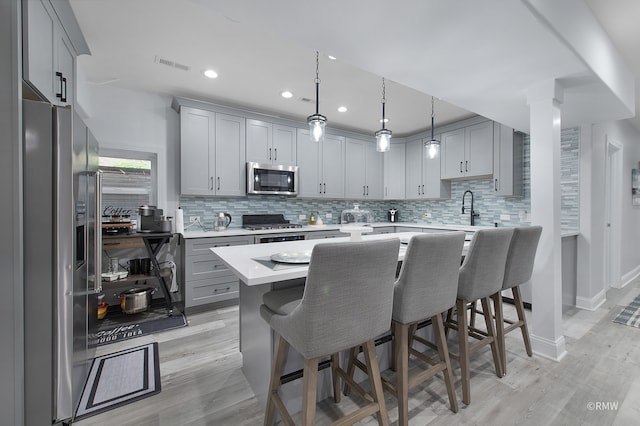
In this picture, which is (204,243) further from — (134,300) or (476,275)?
(476,275)

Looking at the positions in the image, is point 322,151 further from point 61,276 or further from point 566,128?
point 61,276

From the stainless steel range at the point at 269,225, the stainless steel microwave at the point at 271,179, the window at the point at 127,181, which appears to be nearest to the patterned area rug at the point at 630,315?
the stainless steel range at the point at 269,225

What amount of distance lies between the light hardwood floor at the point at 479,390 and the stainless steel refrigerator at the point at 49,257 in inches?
16.2

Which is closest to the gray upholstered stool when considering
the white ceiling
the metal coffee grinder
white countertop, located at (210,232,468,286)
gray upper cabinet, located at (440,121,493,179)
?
white countertop, located at (210,232,468,286)

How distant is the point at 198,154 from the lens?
338 cm

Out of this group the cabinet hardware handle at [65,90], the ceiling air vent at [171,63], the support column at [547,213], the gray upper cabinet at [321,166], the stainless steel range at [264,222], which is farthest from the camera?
the gray upper cabinet at [321,166]

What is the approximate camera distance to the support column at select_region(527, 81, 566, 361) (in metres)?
2.13

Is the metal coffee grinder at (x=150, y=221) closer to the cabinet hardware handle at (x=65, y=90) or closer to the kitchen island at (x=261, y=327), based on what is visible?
the cabinet hardware handle at (x=65, y=90)

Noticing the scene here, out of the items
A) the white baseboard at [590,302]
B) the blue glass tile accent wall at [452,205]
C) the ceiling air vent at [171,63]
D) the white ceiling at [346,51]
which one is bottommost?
the white baseboard at [590,302]

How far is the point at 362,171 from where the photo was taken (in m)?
4.87

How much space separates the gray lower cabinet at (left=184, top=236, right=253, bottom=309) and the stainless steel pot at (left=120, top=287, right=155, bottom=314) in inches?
16.5

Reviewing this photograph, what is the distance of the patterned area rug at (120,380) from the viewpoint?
1672 mm

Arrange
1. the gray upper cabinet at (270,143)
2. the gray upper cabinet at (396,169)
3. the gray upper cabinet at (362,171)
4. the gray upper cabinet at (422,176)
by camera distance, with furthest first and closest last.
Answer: the gray upper cabinet at (396,169), the gray upper cabinet at (362,171), the gray upper cabinet at (422,176), the gray upper cabinet at (270,143)

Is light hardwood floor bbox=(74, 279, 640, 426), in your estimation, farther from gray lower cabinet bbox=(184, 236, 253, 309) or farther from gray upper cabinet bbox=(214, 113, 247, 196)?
gray upper cabinet bbox=(214, 113, 247, 196)
